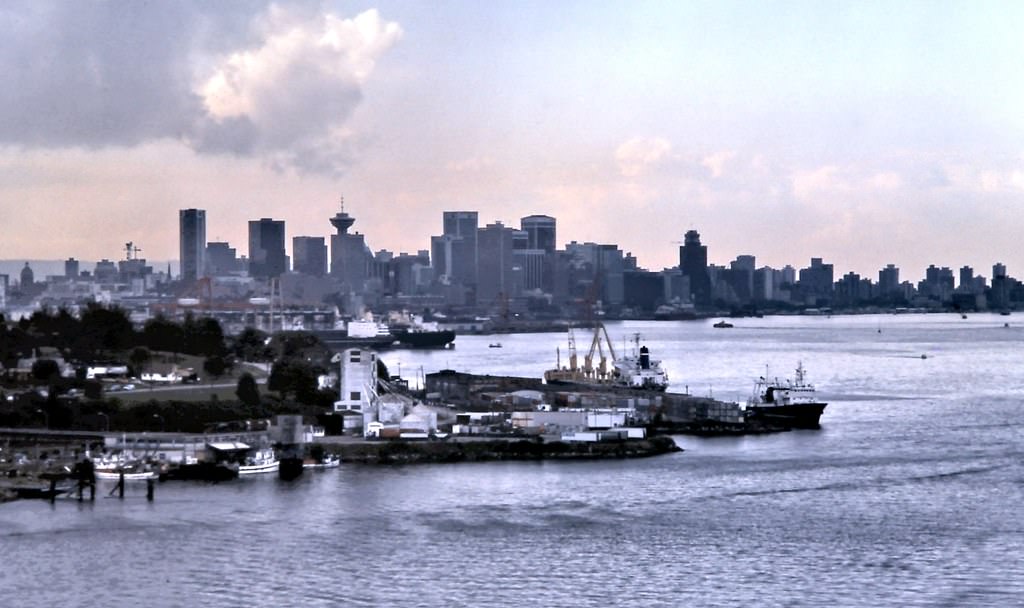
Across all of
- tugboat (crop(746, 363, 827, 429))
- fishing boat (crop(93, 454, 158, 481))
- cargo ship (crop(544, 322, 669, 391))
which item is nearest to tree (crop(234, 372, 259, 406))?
fishing boat (crop(93, 454, 158, 481))

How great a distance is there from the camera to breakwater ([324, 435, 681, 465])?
16.0 meters

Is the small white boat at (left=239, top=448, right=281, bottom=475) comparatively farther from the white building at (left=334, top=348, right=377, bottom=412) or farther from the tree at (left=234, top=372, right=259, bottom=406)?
the tree at (left=234, top=372, right=259, bottom=406)

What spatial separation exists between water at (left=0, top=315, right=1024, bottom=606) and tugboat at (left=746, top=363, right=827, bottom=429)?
6.28 ft

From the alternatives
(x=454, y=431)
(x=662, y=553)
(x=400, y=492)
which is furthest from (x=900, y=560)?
(x=454, y=431)

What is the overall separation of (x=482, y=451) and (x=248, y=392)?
3.71 meters

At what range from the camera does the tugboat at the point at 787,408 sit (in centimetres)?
2047

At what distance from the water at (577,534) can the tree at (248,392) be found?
12.1ft

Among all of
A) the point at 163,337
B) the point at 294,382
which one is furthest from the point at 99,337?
the point at 294,382

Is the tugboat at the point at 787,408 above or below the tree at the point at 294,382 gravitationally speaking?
below

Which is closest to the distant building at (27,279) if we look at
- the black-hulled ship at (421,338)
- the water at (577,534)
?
the black-hulled ship at (421,338)

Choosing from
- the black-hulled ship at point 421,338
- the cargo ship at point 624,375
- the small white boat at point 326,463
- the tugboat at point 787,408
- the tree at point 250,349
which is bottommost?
the small white boat at point 326,463

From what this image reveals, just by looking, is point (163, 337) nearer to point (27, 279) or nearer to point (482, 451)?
point (482, 451)

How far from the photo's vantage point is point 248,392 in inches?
739

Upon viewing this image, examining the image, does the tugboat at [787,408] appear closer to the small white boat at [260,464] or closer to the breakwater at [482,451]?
the breakwater at [482,451]
